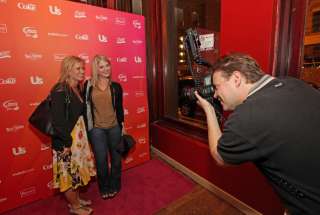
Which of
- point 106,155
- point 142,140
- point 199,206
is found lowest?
point 199,206

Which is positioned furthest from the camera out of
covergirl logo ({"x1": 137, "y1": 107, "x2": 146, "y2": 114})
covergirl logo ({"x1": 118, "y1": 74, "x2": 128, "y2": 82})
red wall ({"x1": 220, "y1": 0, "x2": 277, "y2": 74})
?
covergirl logo ({"x1": 137, "y1": 107, "x2": 146, "y2": 114})

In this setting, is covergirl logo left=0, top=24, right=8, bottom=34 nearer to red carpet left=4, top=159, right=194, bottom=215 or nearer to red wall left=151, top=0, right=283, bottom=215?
red carpet left=4, top=159, right=194, bottom=215

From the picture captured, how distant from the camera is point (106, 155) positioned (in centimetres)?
221

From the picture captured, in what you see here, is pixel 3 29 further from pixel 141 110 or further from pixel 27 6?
pixel 141 110

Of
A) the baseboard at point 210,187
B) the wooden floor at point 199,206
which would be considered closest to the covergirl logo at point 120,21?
the baseboard at point 210,187

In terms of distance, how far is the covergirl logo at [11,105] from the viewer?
6.24 feet

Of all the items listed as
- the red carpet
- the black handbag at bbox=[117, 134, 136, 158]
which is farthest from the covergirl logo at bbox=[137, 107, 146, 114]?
the red carpet

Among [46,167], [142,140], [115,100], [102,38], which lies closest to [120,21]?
[102,38]

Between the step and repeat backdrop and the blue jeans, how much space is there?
54cm

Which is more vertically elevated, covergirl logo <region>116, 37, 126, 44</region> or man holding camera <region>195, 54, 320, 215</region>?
covergirl logo <region>116, 37, 126, 44</region>

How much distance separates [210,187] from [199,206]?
1.05ft

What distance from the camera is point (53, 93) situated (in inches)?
64.8

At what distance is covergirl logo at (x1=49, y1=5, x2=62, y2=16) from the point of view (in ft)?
6.68

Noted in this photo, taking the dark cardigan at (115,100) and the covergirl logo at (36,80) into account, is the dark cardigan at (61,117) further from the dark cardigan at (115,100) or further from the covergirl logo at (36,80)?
the covergirl logo at (36,80)
